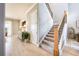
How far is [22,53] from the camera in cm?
Answer: 178

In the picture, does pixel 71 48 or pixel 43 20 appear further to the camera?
pixel 43 20

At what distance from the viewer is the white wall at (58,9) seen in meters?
1.68

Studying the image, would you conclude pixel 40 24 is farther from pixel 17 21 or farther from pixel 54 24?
pixel 17 21

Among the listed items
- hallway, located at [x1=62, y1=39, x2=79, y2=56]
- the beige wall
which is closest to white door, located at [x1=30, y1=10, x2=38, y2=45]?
the beige wall

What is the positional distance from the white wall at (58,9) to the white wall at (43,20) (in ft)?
0.32

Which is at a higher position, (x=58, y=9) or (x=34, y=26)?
(x=58, y=9)

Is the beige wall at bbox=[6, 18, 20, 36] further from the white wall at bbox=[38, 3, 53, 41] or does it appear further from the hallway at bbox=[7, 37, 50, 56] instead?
the white wall at bbox=[38, 3, 53, 41]

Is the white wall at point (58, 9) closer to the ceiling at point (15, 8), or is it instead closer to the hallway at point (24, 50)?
the ceiling at point (15, 8)

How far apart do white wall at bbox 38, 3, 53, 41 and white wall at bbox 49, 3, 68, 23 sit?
10 centimetres

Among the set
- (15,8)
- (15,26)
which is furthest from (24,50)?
(15,8)

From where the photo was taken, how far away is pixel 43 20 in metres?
1.76

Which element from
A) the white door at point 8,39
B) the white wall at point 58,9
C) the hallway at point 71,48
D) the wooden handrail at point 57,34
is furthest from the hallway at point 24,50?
the white wall at point 58,9

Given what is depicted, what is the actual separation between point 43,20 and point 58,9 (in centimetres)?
31

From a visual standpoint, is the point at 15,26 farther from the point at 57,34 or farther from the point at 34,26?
the point at 57,34
